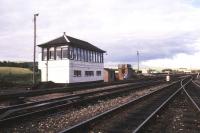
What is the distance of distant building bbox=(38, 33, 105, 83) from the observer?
44.9 metres

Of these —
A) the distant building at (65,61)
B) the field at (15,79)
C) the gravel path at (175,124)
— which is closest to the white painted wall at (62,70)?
the distant building at (65,61)

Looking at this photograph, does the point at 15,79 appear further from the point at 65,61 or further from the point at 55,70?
the point at 65,61

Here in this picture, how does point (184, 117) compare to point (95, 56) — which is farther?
point (95, 56)

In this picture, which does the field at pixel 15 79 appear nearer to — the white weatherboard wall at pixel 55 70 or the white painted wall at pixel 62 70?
the white weatherboard wall at pixel 55 70

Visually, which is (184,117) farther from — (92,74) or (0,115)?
(92,74)

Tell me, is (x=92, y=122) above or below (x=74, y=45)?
below

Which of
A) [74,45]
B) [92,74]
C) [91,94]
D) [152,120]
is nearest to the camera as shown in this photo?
[152,120]

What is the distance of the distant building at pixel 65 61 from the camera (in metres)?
44.9

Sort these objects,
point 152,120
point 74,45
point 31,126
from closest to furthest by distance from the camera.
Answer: point 31,126, point 152,120, point 74,45

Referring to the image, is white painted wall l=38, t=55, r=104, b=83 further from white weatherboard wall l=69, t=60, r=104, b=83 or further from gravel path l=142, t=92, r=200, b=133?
gravel path l=142, t=92, r=200, b=133

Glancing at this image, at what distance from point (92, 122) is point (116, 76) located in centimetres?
5875

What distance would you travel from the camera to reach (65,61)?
45031mm

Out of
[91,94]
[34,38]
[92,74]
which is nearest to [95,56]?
[92,74]

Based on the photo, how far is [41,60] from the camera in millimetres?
48125
